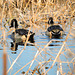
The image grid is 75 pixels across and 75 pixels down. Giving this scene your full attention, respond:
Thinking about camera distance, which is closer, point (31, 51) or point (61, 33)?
point (31, 51)

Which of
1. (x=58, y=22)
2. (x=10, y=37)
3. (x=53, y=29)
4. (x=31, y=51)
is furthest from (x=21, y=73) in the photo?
(x=58, y=22)

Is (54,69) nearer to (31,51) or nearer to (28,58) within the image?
(28,58)

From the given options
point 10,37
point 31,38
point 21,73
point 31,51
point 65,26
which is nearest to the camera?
point 21,73

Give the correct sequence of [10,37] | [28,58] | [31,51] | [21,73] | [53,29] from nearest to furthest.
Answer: [21,73] → [28,58] → [31,51] → [10,37] → [53,29]

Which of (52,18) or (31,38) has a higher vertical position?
(52,18)

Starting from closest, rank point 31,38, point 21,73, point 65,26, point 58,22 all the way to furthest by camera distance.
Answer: point 21,73, point 31,38, point 65,26, point 58,22

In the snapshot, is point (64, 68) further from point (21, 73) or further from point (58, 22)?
point (58, 22)

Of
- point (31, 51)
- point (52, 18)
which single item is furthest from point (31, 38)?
point (52, 18)

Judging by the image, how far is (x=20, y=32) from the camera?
928 cm

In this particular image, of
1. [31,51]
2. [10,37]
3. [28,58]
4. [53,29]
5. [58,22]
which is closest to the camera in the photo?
[28,58]

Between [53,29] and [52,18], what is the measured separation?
277 cm

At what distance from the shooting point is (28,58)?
5.59 m

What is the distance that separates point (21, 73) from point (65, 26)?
8.15 m

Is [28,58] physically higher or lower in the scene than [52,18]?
lower
